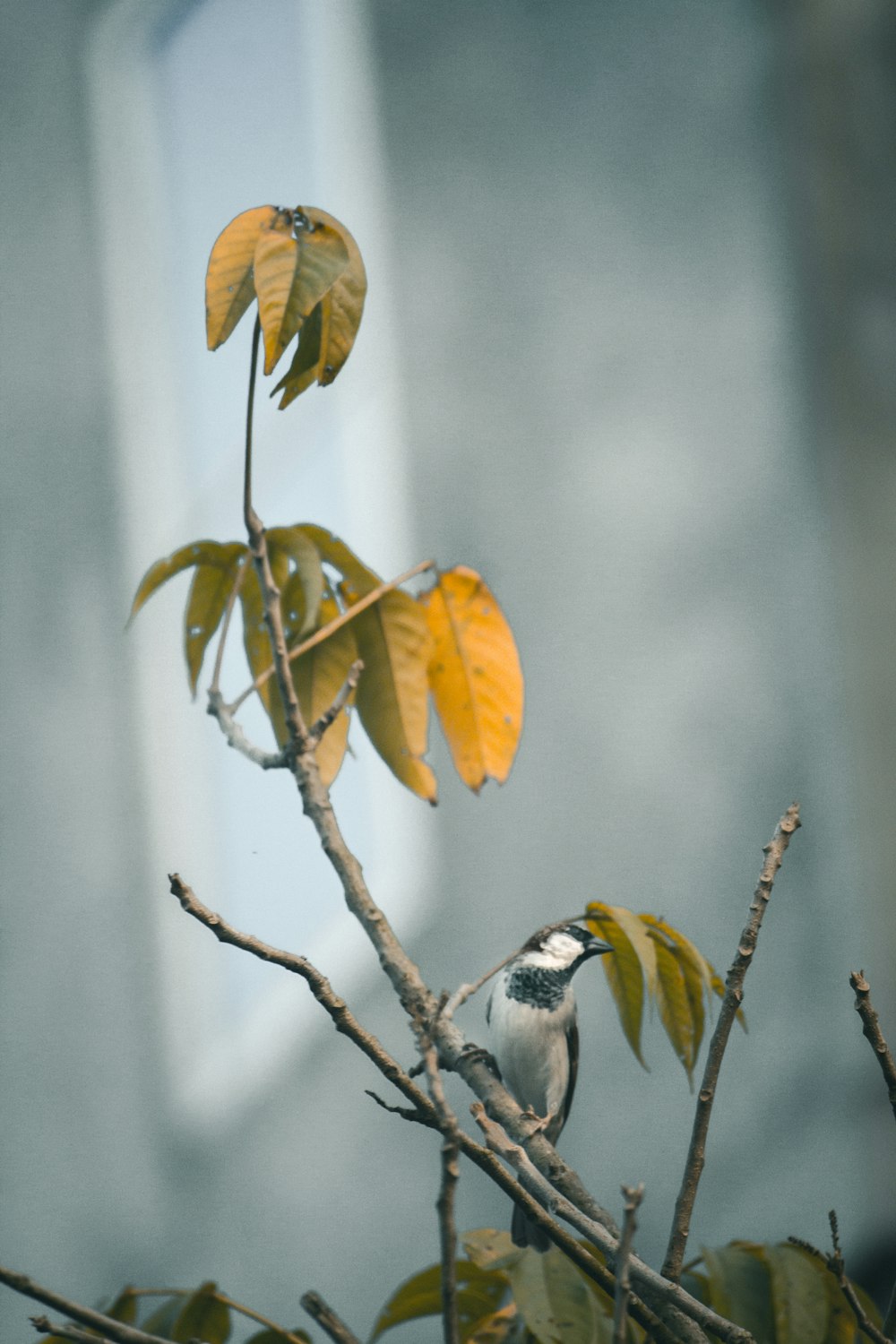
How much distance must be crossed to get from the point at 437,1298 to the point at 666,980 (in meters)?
0.24

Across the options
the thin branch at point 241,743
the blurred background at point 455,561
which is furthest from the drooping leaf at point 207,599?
the blurred background at point 455,561

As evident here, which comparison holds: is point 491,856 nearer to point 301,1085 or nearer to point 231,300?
point 301,1085

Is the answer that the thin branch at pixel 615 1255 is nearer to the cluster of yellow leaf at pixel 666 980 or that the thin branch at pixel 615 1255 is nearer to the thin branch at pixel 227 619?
the cluster of yellow leaf at pixel 666 980

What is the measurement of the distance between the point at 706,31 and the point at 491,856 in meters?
1.12

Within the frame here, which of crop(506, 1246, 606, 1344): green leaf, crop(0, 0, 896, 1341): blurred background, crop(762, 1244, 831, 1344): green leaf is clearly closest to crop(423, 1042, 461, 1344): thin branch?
crop(506, 1246, 606, 1344): green leaf

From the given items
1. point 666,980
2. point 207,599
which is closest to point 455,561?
point 207,599

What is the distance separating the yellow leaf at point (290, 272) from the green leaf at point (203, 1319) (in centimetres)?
51

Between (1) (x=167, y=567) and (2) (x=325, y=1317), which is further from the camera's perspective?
(1) (x=167, y=567)

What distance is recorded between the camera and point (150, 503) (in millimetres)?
1239

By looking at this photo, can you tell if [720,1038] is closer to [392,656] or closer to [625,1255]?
[625,1255]

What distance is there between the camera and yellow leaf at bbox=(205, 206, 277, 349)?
471mm

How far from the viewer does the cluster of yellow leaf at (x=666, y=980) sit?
20.8 inches

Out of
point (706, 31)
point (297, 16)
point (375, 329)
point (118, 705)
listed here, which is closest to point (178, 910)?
point (118, 705)

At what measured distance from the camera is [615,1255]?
0.42 metres
